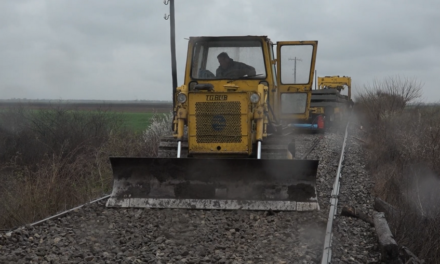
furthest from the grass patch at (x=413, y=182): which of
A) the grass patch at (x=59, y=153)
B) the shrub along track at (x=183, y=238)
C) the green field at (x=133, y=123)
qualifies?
the green field at (x=133, y=123)

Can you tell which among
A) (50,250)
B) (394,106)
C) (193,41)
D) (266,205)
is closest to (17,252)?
(50,250)

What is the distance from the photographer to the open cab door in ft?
32.4

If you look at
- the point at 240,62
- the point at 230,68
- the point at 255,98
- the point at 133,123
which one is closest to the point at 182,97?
the point at 255,98

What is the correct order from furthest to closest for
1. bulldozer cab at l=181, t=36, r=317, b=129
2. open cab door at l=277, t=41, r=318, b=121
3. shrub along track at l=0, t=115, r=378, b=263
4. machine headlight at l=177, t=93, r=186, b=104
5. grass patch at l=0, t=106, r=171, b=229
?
open cab door at l=277, t=41, r=318, b=121 < bulldozer cab at l=181, t=36, r=317, b=129 < grass patch at l=0, t=106, r=171, b=229 < machine headlight at l=177, t=93, r=186, b=104 < shrub along track at l=0, t=115, r=378, b=263

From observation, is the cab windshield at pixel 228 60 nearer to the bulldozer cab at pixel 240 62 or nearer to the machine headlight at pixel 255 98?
the bulldozer cab at pixel 240 62

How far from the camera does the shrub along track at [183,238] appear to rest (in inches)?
222

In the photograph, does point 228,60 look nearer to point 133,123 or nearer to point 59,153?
point 59,153

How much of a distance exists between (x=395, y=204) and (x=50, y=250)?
18.0ft

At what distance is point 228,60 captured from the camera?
377 inches

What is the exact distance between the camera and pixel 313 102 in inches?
1092

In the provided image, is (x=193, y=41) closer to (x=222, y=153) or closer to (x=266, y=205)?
(x=222, y=153)

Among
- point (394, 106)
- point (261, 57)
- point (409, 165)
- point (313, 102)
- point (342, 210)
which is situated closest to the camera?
point (342, 210)

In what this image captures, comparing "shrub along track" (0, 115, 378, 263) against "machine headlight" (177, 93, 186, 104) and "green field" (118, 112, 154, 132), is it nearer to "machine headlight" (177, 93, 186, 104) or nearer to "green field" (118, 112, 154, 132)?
"machine headlight" (177, 93, 186, 104)

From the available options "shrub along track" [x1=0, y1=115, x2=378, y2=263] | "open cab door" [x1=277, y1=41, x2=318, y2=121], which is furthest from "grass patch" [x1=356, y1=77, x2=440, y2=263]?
"open cab door" [x1=277, y1=41, x2=318, y2=121]
